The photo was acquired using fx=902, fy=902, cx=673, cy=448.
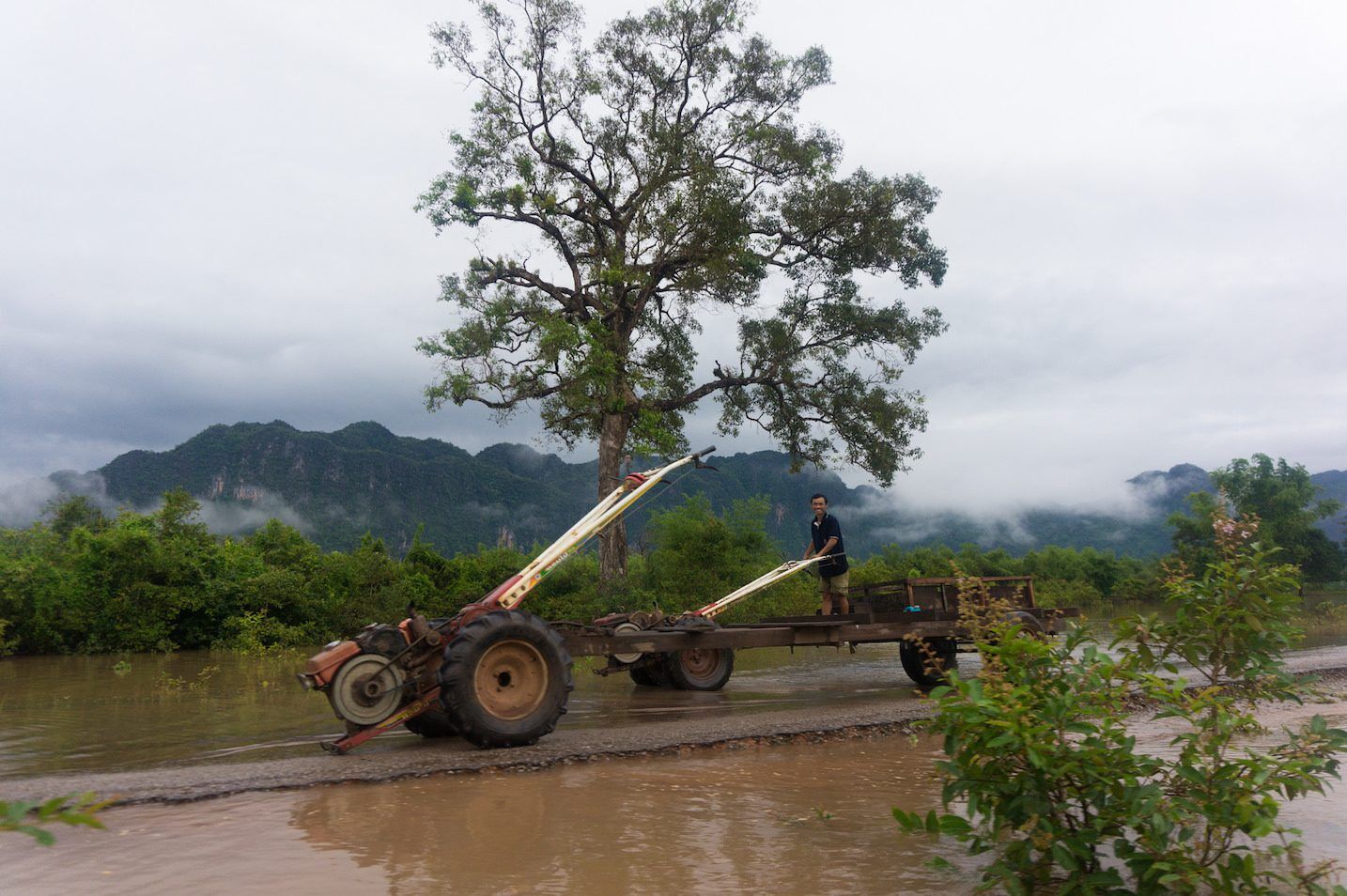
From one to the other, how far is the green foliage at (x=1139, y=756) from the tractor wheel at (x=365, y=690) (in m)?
4.53

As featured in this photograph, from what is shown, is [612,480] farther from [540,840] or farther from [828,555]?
[540,840]

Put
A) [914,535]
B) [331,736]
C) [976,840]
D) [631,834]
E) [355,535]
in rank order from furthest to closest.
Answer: [914,535] → [355,535] → [331,736] → [631,834] → [976,840]

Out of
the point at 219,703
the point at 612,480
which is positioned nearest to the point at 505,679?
the point at 219,703

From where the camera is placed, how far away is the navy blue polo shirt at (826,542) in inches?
459

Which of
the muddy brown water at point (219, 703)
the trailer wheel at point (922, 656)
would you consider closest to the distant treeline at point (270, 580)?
the muddy brown water at point (219, 703)

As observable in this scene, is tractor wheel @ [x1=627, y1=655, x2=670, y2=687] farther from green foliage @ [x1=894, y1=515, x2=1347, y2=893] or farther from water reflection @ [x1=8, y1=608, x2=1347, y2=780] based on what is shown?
green foliage @ [x1=894, y1=515, x2=1347, y2=893]

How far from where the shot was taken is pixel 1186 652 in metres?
4.02

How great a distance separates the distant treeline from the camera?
59.6 ft

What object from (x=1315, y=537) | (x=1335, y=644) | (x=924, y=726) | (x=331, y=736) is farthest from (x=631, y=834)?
(x=1315, y=537)

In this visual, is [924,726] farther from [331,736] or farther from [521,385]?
[521,385]

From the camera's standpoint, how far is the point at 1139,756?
3.61 m

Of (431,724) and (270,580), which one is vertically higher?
(270,580)

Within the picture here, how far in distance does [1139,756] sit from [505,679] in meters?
4.99

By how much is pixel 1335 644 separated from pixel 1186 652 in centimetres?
1681
